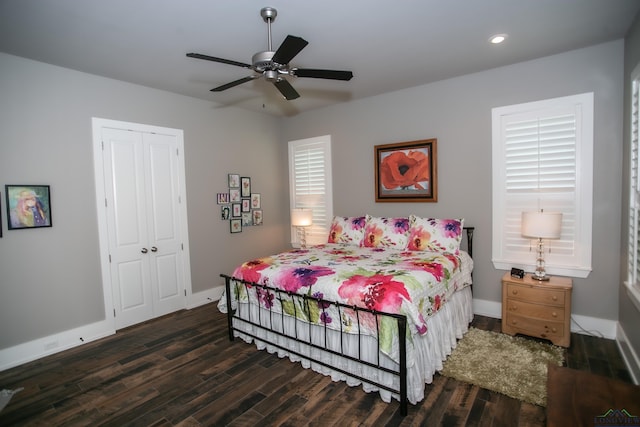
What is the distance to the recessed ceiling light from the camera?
2.94m

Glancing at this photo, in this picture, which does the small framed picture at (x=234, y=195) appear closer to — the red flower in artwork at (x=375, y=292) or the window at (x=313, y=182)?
the window at (x=313, y=182)

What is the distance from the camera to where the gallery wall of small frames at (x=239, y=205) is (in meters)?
4.99

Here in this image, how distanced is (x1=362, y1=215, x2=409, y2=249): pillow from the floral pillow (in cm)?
14

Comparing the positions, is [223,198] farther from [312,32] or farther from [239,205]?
[312,32]

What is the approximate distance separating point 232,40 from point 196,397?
3.03 m

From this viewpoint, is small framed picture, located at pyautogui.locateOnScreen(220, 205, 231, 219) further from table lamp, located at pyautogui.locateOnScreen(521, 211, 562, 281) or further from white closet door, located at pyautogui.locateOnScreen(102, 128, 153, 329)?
table lamp, located at pyautogui.locateOnScreen(521, 211, 562, 281)

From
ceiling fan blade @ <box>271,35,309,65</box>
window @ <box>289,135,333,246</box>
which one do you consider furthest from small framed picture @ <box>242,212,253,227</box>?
ceiling fan blade @ <box>271,35,309,65</box>

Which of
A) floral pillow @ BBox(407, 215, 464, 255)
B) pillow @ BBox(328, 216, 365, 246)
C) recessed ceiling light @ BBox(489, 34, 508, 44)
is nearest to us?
recessed ceiling light @ BBox(489, 34, 508, 44)

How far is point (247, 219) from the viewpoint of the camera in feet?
17.4

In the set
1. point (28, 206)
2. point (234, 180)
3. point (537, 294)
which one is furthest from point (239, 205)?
point (537, 294)

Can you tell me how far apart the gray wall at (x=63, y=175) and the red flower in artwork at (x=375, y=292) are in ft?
9.46

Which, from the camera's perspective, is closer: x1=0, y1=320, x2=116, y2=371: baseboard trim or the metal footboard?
the metal footboard

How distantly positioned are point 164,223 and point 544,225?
173 inches

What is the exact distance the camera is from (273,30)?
8.95 feet
